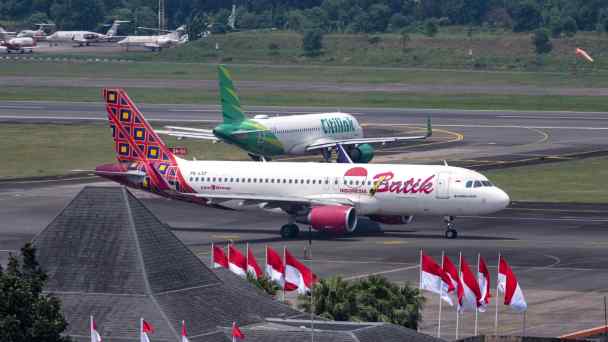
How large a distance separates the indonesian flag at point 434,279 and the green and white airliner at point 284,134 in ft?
181

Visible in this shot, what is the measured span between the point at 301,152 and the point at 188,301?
71945 mm

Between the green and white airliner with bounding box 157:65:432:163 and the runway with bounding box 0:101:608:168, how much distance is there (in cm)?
404

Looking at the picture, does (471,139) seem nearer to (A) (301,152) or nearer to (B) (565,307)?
(A) (301,152)

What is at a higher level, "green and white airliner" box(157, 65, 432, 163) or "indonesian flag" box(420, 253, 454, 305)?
"indonesian flag" box(420, 253, 454, 305)

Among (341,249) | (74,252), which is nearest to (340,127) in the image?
(341,249)

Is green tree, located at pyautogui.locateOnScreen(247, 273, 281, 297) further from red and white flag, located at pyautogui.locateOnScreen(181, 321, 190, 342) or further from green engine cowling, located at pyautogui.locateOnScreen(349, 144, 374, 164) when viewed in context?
green engine cowling, located at pyautogui.locateOnScreen(349, 144, 374, 164)

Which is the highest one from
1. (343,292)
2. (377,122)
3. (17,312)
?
(17,312)

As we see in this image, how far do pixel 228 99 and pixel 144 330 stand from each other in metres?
69.5

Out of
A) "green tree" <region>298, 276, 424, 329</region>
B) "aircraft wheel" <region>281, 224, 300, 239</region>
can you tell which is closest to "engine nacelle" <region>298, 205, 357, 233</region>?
"aircraft wheel" <region>281, 224, 300, 239</region>

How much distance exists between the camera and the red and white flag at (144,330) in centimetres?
3388

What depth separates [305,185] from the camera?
74500mm

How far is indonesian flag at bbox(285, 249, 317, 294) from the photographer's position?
47781 millimetres

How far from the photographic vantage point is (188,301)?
123 ft

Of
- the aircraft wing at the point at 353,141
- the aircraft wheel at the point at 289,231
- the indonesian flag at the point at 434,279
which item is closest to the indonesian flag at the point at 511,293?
the indonesian flag at the point at 434,279
